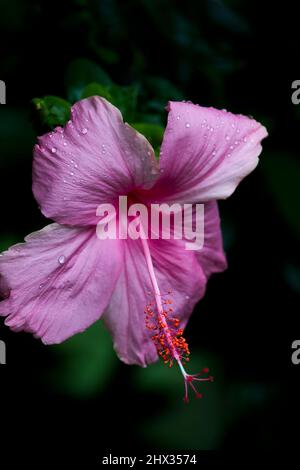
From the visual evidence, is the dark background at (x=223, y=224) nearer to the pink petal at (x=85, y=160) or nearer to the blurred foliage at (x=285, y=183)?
the blurred foliage at (x=285, y=183)

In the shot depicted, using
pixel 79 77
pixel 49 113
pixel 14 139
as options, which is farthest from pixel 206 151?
pixel 14 139

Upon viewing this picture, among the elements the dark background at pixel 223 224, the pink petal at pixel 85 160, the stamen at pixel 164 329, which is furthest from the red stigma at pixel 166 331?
the dark background at pixel 223 224

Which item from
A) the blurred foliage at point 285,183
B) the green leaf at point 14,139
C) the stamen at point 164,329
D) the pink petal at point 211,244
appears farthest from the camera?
the blurred foliage at point 285,183

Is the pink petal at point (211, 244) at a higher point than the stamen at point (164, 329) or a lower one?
higher

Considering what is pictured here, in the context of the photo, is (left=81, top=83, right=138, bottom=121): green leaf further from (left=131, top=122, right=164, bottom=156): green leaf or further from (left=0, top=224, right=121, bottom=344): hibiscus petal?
(left=0, top=224, right=121, bottom=344): hibiscus petal

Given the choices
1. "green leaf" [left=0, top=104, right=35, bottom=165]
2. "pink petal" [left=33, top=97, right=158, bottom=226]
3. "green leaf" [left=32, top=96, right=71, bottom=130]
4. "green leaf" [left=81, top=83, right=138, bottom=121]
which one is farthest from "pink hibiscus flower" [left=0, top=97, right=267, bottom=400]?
"green leaf" [left=0, top=104, right=35, bottom=165]
